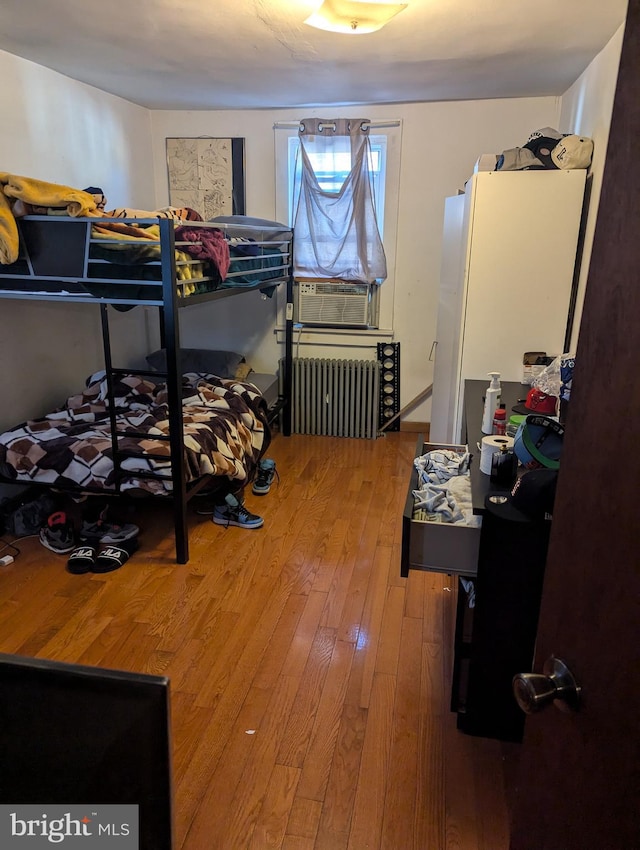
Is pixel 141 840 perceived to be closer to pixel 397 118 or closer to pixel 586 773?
pixel 586 773

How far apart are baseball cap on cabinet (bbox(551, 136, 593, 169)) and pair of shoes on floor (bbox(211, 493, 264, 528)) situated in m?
2.25

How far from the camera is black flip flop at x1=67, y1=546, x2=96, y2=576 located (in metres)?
2.58

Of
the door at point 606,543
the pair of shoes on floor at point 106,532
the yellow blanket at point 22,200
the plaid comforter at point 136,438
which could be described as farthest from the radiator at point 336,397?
the door at point 606,543

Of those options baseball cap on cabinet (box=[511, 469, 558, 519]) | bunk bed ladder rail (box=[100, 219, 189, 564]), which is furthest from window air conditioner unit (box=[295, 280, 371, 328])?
baseball cap on cabinet (box=[511, 469, 558, 519])

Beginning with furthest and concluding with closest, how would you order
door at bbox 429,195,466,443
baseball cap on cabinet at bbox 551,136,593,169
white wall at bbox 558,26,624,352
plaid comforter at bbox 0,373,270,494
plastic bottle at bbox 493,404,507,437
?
door at bbox 429,195,466,443
plaid comforter at bbox 0,373,270,494
baseball cap on cabinet at bbox 551,136,593,169
white wall at bbox 558,26,624,352
plastic bottle at bbox 493,404,507,437

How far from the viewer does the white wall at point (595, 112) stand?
2.47 m

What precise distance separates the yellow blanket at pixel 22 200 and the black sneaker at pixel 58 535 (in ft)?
4.02

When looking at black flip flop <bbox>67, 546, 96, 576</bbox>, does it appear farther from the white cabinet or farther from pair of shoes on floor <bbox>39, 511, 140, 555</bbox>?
the white cabinet

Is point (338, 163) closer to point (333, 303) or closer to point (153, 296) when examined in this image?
point (333, 303)

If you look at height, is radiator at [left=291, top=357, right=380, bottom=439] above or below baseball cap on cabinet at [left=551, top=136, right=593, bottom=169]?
below

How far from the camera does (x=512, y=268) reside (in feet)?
8.96

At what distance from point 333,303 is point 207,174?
4.36 ft

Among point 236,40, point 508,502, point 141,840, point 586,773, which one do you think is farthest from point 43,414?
point 586,773

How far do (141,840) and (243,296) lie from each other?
13.5ft
